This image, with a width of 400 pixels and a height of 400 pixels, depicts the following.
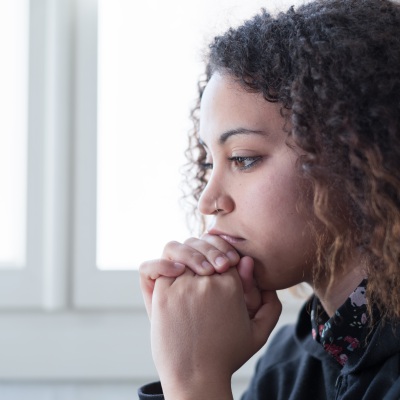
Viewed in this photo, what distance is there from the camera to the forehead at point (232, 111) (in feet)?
2.93

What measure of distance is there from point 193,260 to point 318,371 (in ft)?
0.94

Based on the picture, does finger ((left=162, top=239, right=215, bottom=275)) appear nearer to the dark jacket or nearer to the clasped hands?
the clasped hands

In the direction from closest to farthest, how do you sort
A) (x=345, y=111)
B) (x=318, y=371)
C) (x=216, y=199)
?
(x=345, y=111) < (x=216, y=199) < (x=318, y=371)

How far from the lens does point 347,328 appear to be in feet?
3.08

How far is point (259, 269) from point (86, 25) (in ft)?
2.45

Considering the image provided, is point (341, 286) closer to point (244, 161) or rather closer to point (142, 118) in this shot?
point (244, 161)

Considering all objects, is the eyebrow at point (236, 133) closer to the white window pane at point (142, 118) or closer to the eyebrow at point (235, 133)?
the eyebrow at point (235, 133)

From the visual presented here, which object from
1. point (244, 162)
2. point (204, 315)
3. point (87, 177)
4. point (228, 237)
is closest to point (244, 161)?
point (244, 162)

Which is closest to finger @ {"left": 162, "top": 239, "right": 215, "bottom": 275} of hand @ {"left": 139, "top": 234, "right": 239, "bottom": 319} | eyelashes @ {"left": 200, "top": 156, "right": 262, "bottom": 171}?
hand @ {"left": 139, "top": 234, "right": 239, "bottom": 319}

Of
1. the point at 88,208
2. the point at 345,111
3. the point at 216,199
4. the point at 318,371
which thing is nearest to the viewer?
the point at 345,111

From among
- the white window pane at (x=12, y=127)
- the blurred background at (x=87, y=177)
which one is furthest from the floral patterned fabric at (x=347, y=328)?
the white window pane at (x=12, y=127)

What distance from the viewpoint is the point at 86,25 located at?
4.71 feet

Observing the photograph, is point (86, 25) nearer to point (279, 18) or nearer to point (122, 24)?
point (122, 24)

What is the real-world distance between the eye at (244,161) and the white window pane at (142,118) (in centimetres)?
54
